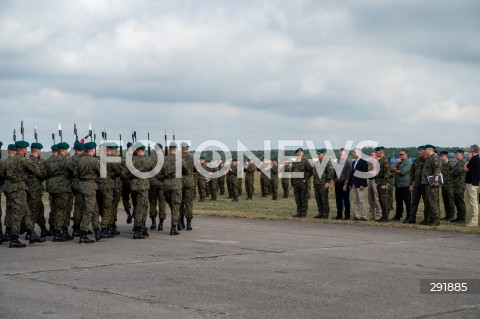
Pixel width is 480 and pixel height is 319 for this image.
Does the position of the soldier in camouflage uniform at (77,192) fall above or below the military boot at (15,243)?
above

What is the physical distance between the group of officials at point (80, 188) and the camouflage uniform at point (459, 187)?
723 cm

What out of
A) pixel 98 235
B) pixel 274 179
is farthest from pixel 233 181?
pixel 98 235

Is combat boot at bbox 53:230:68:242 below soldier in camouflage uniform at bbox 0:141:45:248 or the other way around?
below

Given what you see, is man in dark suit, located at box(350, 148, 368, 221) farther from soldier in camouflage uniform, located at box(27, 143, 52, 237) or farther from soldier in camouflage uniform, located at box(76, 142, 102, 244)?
soldier in camouflage uniform, located at box(27, 143, 52, 237)

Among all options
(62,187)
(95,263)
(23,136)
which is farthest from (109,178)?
(23,136)

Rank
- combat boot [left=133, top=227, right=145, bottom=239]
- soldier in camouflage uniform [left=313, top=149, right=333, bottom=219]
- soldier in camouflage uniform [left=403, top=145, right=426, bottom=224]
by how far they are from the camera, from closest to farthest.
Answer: combat boot [left=133, top=227, right=145, bottom=239] → soldier in camouflage uniform [left=403, top=145, right=426, bottom=224] → soldier in camouflage uniform [left=313, top=149, right=333, bottom=219]

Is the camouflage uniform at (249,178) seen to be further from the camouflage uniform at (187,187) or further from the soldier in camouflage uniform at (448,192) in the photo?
the camouflage uniform at (187,187)

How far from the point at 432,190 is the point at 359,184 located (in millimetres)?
2321

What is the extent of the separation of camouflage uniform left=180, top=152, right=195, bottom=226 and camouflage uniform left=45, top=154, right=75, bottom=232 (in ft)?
8.99

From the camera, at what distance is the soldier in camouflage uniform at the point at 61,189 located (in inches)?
572

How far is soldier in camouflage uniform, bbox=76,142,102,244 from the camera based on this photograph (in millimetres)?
14039

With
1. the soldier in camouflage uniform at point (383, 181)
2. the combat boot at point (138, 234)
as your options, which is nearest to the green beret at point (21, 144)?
the combat boot at point (138, 234)

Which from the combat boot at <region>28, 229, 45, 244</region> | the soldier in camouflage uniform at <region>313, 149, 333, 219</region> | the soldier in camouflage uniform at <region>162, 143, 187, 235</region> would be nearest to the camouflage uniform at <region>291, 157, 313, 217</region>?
the soldier in camouflage uniform at <region>313, 149, 333, 219</region>

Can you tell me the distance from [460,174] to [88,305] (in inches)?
510
